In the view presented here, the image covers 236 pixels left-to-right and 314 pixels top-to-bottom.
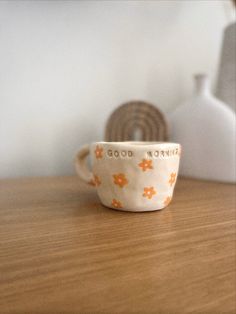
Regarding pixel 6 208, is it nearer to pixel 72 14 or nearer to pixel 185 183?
pixel 185 183

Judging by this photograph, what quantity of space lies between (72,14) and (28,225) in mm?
501

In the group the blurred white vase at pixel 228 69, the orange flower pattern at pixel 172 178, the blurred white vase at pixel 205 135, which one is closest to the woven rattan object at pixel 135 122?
the blurred white vase at pixel 205 135

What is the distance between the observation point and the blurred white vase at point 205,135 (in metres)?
0.57

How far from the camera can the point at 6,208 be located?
1.19ft

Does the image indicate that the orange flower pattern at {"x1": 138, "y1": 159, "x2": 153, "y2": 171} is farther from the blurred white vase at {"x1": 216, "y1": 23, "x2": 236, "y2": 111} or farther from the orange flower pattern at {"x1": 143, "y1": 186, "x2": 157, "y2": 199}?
the blurred white vase at {"x1": 216, "y1": 23, "x2": 236, "y2": 111}

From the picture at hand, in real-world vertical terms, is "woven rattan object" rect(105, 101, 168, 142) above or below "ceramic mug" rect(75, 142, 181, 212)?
above

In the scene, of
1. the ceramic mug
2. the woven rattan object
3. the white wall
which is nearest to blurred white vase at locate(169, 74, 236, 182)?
the woven rattan object

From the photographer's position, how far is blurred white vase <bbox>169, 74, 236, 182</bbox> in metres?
0.57

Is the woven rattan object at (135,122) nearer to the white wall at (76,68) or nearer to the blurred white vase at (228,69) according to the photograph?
the white wall at (76,68)

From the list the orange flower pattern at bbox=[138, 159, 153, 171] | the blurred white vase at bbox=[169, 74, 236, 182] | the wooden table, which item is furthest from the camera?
the blurred white vase at bbox=[169, 74, 236, 182]

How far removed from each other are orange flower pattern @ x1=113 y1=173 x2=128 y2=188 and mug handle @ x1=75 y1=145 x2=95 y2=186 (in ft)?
0.23

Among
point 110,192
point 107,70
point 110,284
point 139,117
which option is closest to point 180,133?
point 139,117

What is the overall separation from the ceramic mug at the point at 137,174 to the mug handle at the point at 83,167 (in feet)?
0.17

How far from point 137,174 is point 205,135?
31 cm
